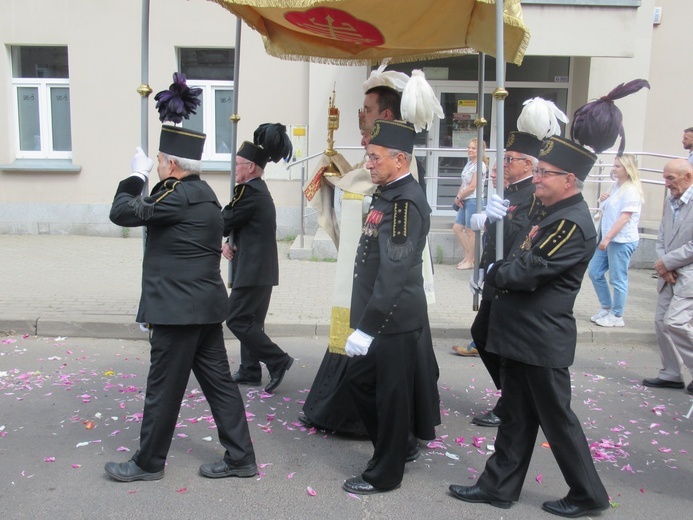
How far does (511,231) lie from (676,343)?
191cm

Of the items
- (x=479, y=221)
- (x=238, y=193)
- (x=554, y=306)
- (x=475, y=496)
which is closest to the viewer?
(x=554, y=306)

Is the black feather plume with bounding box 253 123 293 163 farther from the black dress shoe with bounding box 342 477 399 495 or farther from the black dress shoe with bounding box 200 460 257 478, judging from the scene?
the black dress shoe with bounding box 342 477 399 495

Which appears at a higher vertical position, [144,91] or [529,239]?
[144,91]

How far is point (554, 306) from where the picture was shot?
11.1 feet

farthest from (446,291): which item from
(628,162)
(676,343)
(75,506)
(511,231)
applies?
(75,506)

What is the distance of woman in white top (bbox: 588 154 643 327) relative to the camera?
7.07 m

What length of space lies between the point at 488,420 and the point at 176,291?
7.89 ft

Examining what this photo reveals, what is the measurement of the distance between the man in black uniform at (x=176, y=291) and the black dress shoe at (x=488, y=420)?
171 cm

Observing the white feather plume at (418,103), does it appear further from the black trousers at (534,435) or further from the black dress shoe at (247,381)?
the black dress shoe at (247,381)

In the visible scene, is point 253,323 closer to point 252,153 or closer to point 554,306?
point 252,153

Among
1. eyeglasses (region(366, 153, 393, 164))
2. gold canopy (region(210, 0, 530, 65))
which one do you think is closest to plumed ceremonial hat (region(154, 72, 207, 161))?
gold canopy (region(210, 0, 530, 65))

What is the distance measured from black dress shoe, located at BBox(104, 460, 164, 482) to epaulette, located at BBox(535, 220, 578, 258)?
2.43m

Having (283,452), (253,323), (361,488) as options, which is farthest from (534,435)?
(253,323)

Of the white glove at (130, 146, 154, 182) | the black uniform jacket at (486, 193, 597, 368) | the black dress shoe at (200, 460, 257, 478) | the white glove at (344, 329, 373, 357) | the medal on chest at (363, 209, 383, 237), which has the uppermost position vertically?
the white glove at (130, 146, 154, 182)
